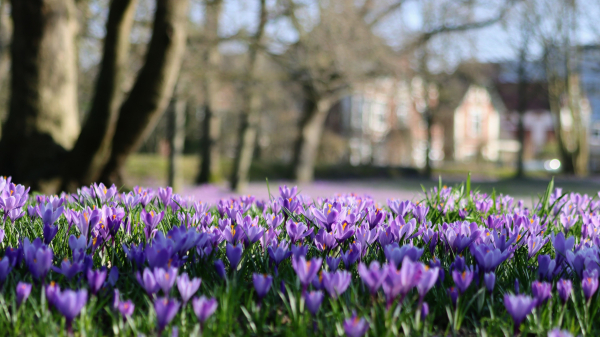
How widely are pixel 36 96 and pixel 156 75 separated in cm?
185

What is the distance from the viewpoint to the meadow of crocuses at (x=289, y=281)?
4.75 ft

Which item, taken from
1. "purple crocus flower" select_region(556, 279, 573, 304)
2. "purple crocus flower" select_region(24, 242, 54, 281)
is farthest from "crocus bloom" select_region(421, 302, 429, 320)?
"purple crocus flower" select_region(24, 242, 54, 281)

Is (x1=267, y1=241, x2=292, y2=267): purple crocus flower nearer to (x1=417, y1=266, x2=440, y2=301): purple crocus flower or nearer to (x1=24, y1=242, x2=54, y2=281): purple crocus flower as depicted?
(x1=417, y1=266, x2=440, y2=301): purple crocus flower

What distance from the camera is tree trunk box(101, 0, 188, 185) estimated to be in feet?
18.2

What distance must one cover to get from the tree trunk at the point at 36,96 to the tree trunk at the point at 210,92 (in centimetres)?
416

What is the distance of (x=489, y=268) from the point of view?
173 cm

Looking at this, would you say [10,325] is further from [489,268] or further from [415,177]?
[415,177]

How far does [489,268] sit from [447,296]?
0.17 metres

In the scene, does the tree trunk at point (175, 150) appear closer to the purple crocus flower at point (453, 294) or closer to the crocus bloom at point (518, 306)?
the purple crocus flower at point (453, 294)

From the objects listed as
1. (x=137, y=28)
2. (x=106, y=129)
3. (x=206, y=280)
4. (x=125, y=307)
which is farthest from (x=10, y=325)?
(x=137, y=28)

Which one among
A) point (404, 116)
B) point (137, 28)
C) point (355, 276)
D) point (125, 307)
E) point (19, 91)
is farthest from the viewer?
point (404, 116)

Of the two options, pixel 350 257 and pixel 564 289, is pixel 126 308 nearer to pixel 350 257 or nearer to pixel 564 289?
pixel 350 257

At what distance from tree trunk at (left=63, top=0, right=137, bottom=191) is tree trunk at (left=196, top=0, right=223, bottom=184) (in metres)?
4.50

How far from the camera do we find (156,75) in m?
5.65
